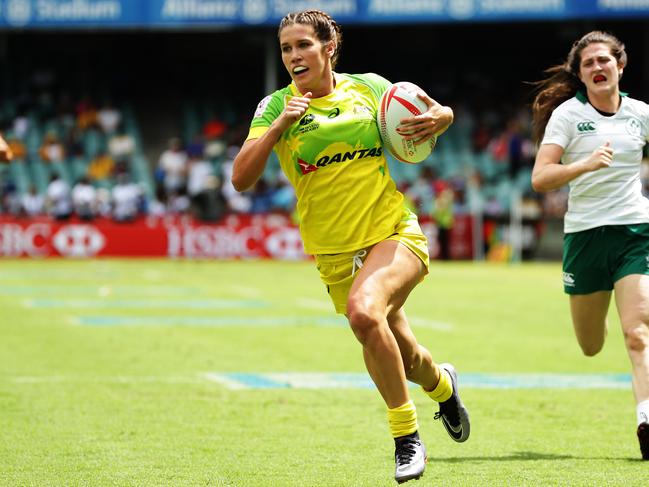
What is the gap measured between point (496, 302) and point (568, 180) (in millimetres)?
12886

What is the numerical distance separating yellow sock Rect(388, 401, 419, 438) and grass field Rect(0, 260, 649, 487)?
308 mm

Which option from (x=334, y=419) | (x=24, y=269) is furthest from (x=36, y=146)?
(x=334, y=419)

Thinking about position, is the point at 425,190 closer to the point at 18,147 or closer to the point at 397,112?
the point at 18,147

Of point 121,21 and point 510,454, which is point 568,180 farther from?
point 121,21

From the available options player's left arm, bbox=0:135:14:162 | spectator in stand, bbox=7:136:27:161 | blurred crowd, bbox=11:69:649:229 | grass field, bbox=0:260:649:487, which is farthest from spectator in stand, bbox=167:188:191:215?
player's left arm, bbox=0:135:14:162

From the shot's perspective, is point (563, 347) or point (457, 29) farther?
point (457, 29)

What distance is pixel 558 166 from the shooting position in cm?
757

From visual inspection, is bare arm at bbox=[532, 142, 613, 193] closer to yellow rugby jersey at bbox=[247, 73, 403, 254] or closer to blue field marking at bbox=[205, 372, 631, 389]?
yellow rugby jersey at bbox=[247, 73, 403, 254]

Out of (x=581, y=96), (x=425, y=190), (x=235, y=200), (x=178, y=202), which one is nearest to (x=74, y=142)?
(x=178, y=202)

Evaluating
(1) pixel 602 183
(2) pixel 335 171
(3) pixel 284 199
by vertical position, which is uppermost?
(2) pixel 335 171

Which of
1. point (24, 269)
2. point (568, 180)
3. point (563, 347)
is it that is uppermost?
point (568, 180)

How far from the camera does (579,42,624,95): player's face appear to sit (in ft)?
25.7

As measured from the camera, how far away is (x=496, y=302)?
66.4 ft

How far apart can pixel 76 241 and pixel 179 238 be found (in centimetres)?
261
